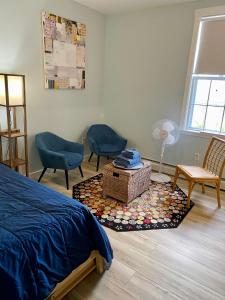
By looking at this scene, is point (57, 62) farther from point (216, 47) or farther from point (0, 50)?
point (216, 47)

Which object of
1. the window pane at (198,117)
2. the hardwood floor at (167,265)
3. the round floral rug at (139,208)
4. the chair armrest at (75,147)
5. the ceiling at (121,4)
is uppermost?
the ceiling at (121,4)

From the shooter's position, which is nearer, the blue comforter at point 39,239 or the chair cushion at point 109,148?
the blue comforter at point 39,239

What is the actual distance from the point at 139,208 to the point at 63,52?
2.55 meters

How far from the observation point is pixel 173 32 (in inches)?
138

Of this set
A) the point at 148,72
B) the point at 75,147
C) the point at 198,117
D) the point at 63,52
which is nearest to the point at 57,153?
the point at 75,147

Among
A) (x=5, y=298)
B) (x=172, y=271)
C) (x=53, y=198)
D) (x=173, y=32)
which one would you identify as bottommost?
(x=172, y=271)

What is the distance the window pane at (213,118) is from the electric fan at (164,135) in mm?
489

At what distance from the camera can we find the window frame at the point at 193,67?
3.08 meters

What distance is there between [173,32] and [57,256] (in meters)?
3.46

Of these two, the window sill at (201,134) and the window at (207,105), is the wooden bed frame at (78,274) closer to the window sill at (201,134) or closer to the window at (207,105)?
the window sill at (201,134)

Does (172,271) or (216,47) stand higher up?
(216,47)

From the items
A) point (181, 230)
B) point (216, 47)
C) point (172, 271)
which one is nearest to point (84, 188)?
point (181, 230)

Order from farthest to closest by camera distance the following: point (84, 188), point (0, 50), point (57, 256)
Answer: point (84, 188)
point (0, 50)
point (57, 256)

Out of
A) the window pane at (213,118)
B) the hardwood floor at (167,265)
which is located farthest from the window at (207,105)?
the hardwood floor at (167,265)
